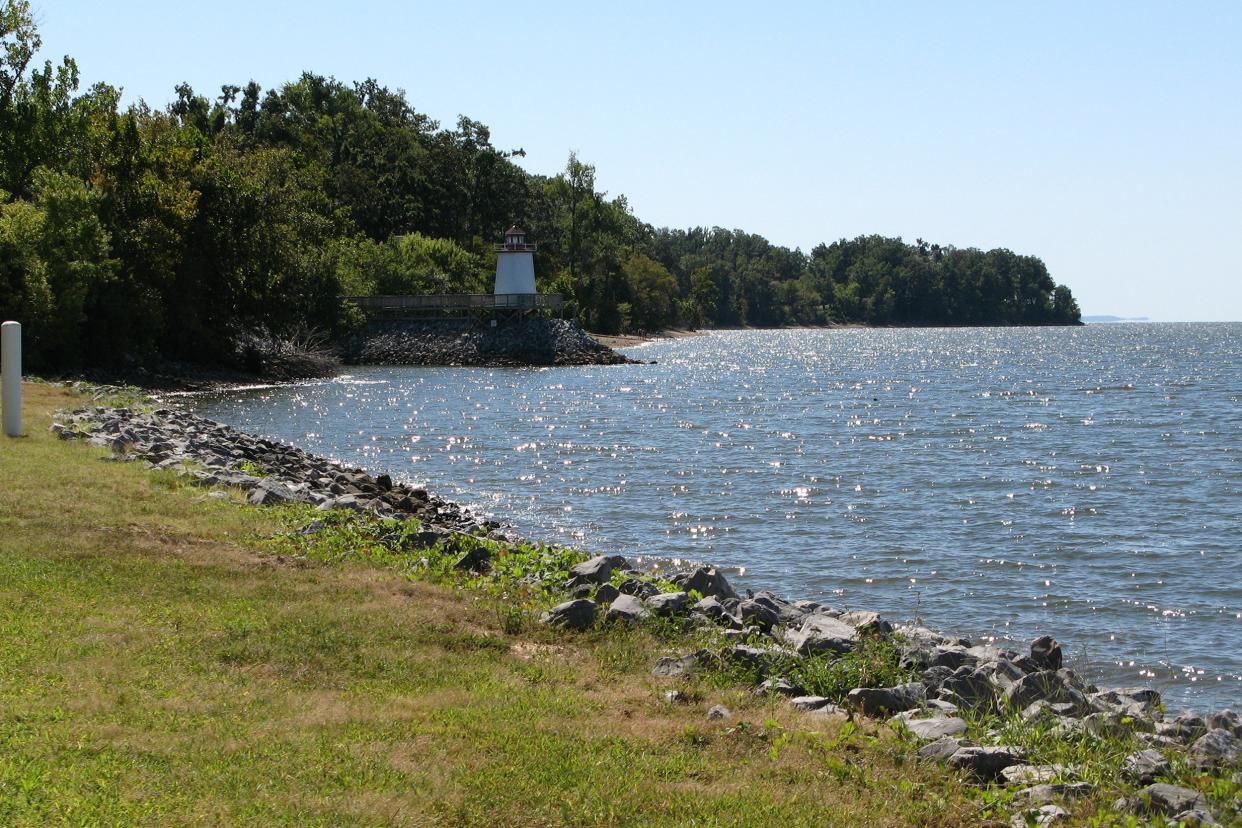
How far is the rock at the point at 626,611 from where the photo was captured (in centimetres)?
1102

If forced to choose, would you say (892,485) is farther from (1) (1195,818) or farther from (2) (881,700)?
(1) (1195,818)

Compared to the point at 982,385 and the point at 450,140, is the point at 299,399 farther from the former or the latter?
the point at 450,140

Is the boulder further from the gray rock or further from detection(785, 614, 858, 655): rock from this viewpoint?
detection(785, 614, 858, 655): rock

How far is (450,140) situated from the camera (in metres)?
116

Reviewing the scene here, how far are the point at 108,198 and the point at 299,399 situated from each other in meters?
11.4

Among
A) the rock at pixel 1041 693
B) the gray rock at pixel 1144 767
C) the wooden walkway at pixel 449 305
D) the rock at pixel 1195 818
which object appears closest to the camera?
the rock at pixel 1195 818

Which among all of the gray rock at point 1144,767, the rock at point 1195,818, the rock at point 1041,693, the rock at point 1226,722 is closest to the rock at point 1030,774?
the gray rock at point 1144,767

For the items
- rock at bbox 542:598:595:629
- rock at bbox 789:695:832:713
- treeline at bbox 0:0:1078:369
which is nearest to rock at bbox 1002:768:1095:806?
rock at bbox 789:695:832:713

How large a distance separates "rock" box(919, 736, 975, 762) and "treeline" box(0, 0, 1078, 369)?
4085 cm

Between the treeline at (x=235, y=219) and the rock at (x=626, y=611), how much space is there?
3676 centimetres

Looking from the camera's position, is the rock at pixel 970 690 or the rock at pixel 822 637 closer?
the rock at pixel 970 690

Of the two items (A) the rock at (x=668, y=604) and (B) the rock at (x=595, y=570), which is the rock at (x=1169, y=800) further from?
(B) the rock at (x=595, y=570)

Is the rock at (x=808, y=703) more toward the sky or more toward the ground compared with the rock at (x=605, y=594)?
more toward the ground

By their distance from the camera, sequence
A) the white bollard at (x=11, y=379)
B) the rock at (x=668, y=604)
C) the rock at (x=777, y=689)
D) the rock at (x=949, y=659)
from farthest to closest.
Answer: the white bollard at (x=11, y=379) → the rock at (x=668, y=604) → the rock at (x=949, y=659) → the rock at (x=777, y=689)
